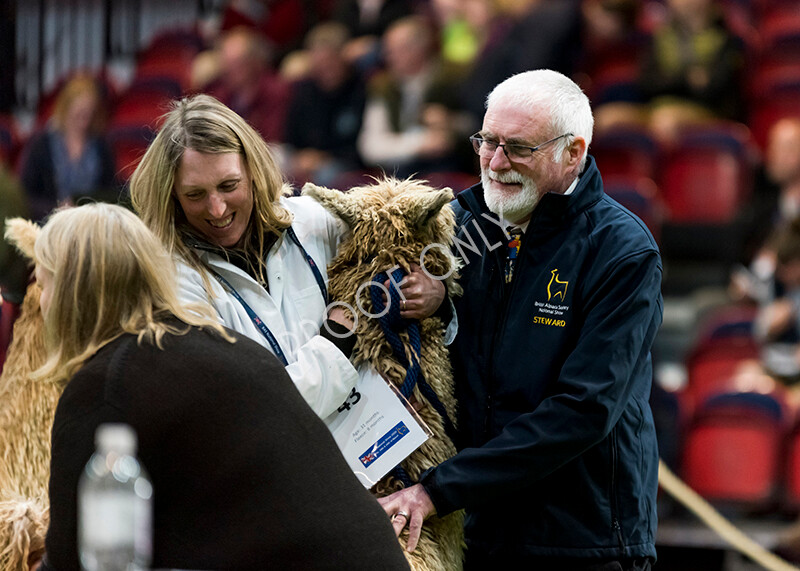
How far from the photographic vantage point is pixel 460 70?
6.32 metres

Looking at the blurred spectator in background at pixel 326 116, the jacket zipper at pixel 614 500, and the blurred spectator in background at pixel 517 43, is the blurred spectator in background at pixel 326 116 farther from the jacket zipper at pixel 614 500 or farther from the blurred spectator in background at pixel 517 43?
the jacket zipper at pixel 614 500

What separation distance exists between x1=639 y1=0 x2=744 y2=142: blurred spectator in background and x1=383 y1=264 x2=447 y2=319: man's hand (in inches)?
172

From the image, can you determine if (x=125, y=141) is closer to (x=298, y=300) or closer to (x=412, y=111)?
(x=412, y=111)

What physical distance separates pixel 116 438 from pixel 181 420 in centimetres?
22

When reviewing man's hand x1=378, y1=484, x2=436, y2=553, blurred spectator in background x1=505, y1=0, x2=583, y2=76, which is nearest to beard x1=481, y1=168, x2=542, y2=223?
man's hand x1=378, y1=484, x2=436, y2=553

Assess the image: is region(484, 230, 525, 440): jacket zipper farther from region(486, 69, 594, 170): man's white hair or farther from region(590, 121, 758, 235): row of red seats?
region(590, 121, 758, 235): row of red seats

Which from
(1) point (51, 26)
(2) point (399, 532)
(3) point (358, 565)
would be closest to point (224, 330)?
(3) point (358, 565)

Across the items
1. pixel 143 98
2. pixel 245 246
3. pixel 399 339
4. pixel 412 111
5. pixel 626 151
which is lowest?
pixel 399 339

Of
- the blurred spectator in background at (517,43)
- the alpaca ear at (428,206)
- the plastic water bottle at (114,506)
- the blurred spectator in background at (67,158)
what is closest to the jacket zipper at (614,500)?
the alpaca ear at (428,206)

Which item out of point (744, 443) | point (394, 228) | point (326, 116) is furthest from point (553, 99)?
point (326, 116)

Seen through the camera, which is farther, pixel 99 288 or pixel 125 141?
pixel 125 141

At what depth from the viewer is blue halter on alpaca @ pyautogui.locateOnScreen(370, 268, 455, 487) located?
2543 mm

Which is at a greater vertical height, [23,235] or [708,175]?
[708,175]

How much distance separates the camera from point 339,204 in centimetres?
261
